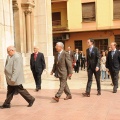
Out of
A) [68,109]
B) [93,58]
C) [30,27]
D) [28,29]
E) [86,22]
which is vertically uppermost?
[86,22]

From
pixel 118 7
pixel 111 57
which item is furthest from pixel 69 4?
pixel 111 57

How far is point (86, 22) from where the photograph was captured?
97.8 ft

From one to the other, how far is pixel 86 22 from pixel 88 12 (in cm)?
104

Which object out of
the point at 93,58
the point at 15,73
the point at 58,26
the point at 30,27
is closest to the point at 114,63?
the point at 93,58

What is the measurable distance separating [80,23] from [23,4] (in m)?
15.0

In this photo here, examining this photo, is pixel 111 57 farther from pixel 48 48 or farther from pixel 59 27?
pixel 59 27

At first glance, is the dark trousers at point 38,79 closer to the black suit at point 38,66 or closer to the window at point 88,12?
the black suit at point 38,66

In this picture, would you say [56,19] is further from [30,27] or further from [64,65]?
[64,65]

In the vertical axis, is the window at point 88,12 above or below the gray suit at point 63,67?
above

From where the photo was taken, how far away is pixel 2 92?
9898 millimetres

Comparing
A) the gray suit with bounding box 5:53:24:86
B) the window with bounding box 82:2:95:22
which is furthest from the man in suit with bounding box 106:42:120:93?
the window with bounding box 82:2:95:22

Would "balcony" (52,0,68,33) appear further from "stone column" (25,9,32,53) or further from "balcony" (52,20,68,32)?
"stone column" (25,9,32,53)

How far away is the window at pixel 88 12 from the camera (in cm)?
2955

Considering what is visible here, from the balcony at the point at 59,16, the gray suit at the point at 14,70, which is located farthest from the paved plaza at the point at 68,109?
the balcony at the point at 59,16
